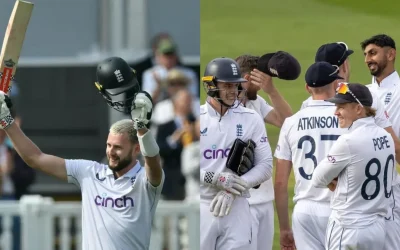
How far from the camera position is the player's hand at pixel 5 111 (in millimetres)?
5270

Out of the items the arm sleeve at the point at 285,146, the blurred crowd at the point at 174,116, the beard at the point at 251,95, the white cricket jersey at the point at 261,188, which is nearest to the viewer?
the arm sleeve at the point at 285,146

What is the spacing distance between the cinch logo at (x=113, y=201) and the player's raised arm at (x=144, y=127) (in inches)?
12.7

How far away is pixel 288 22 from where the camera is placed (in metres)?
11.5

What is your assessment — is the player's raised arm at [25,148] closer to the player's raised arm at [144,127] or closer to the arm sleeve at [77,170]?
the arm sleeve at [77,170]

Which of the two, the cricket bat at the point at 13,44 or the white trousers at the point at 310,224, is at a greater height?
the cricket bat at the point at 13,44

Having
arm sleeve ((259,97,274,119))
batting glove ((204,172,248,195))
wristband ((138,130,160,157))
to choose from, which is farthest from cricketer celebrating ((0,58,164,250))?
arm sleeve ((259,97,274,119))

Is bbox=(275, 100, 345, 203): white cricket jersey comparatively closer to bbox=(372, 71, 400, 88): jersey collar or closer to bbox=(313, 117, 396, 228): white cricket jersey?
bbox=(313, 117, 396, 228): white cricket jersey

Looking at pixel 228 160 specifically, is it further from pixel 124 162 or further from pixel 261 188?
pixel 124 162

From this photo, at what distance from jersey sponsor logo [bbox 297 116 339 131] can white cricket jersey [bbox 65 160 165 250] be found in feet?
4.18

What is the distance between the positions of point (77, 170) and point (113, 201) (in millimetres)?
299

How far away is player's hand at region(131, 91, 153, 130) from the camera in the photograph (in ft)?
16.7

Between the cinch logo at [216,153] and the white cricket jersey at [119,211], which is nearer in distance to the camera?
the white cricket jersey at [119,211]

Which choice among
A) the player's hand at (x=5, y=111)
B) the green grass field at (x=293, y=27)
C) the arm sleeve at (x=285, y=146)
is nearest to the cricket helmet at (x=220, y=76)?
the arm sleeve at (x=285, y=146)

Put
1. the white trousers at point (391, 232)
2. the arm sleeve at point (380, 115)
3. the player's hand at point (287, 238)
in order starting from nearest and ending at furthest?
the white trousers at point (391, 232) → the arm sleeve at point (380, 115) → the player's hand at point (287, 238)
